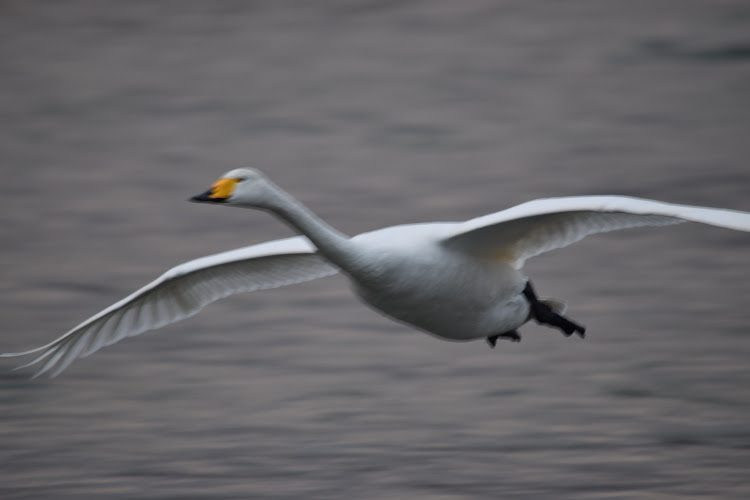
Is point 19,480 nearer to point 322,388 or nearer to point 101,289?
point 322,388

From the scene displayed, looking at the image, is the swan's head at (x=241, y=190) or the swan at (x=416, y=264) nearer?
the swan's head at (x=241, y=190)

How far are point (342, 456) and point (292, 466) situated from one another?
28cm

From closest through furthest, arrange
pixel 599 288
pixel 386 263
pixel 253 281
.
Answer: pixel 386 263 → pixel 253 281 → pixel 599 288

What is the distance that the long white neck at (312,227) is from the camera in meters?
5.11

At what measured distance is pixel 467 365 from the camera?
8375mm

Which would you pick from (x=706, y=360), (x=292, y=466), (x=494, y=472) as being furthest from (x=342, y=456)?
(x=706, y=360)

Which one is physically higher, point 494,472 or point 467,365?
point 467,365

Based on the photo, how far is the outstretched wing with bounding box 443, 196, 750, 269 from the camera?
492 centimetres

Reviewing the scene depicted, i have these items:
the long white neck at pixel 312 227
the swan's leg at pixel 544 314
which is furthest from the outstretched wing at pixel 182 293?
the swan's leg at pixel 544 314

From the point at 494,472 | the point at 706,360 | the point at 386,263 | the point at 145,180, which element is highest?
the point at 145,180

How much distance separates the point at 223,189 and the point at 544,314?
75.9 inches

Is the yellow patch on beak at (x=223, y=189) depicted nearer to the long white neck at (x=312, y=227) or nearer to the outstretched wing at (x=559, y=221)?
the long white neck at (x=312, y=227)

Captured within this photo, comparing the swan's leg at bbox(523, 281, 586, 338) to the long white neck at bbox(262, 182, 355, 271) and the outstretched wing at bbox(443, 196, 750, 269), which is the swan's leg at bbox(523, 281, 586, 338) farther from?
the long white neck at bbox(262, 182, 355, 271)

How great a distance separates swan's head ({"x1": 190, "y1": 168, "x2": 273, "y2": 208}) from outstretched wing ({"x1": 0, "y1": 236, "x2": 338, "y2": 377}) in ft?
3.50
